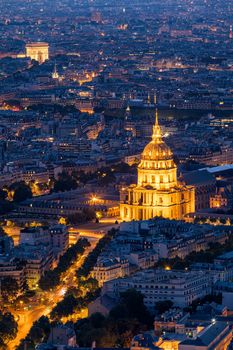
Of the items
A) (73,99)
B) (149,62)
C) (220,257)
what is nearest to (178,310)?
(220,257)

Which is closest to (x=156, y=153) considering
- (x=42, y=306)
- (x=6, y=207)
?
(x=6, y=207)

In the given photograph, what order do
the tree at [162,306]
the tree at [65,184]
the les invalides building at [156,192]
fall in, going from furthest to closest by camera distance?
the tree at [65,184] → the les invalides building at [156,192] → the tree at [162,306]

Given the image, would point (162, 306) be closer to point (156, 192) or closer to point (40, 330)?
point (40, 330)

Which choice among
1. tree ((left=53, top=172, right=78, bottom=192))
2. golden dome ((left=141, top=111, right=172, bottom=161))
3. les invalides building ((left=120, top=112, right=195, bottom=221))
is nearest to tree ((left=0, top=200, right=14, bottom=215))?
les invalides building ((left=120, top=112, right=195, bottom=221))

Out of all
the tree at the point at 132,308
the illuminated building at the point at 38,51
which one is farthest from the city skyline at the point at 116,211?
the illuminated building at the point at 38,51

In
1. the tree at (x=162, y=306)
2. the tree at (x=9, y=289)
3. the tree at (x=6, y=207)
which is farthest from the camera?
the tree at (x=6, y=207)

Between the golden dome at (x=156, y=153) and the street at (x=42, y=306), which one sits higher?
the golden dome at (x=156, y=153)

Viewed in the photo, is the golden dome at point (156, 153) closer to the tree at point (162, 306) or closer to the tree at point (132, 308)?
the tree at point (132, 308)

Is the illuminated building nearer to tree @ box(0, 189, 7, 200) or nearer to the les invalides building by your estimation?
tree @ box(0, 189, 7, 200)
